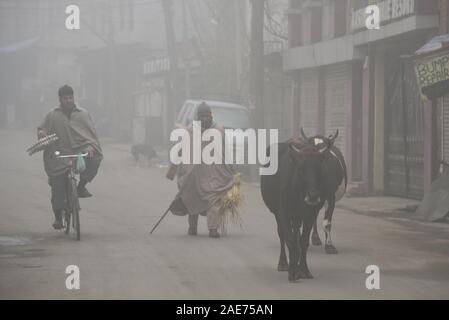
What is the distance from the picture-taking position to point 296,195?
11406 millimetres

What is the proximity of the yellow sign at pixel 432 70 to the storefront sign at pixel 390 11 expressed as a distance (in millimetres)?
3557

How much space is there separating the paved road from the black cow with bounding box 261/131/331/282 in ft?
0.94

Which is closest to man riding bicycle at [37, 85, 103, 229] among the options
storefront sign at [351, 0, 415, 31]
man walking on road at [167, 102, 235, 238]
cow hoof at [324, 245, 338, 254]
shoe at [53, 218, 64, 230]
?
shoe at [53, 218, 64, 230]

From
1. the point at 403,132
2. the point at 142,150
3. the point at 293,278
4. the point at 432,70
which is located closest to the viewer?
the point at 293,278

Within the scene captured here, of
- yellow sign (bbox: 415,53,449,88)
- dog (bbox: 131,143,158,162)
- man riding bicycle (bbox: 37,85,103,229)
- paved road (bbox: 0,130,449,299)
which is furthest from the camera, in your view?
dog (bbox: 131,143,158,162)

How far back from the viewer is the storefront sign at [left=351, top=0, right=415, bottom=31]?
21.4 metres

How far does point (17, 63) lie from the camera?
77500 millimetres

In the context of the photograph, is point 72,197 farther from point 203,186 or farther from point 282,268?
point 282,268

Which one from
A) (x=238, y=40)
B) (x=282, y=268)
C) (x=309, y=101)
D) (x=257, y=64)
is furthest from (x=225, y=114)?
(x=282, y=268)

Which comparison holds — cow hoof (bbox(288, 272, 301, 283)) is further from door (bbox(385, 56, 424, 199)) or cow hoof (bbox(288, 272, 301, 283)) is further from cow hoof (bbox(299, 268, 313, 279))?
door (bbox(385, 56, 424, 199))

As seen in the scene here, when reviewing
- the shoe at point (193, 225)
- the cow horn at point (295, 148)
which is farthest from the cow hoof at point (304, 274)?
the shoe at point (193, 225)

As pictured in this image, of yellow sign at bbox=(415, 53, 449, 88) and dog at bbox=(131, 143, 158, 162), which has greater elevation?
yellow sign at bbox=(415, 53, 449, 88)

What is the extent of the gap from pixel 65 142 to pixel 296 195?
17.3ft

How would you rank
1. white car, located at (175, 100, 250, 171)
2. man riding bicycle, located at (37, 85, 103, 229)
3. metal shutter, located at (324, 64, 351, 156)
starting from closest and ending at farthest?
man riding bicycle, located at (37, 85, 103, 229) < metal shutter, located at (324, 64, 351, 156) < white car, located at (175, 100, 250, 171)
